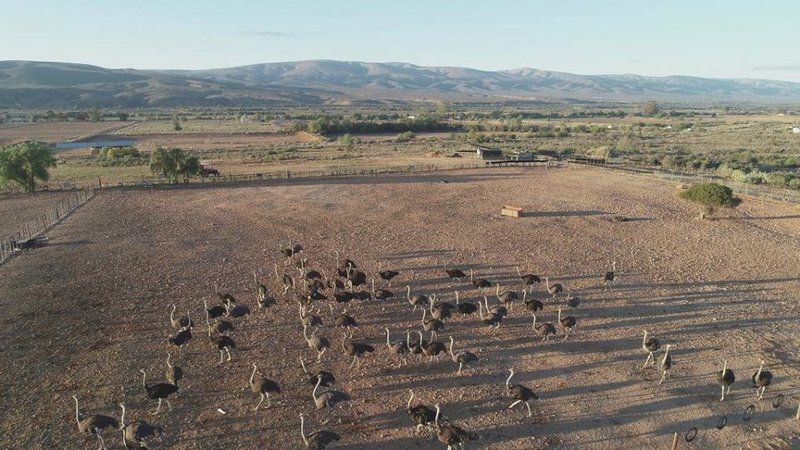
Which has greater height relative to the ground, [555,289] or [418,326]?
[555,289]

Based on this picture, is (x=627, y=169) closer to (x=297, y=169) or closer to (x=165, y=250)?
(x=297, y=169)

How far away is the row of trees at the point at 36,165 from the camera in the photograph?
38.4 m

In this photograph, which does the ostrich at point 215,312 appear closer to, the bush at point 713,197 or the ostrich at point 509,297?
the ostrich at point 509,297

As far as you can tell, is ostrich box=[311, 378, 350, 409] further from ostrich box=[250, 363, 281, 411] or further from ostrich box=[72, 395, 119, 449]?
ostrich box=[72, 395, 119, 449]

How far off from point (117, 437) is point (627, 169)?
156 feet

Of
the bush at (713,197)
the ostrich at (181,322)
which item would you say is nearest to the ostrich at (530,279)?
the ostrich at (181,322)

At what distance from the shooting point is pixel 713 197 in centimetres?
3045

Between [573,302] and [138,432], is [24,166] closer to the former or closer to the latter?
[138,432]

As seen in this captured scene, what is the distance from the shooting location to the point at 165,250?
25.2 meters

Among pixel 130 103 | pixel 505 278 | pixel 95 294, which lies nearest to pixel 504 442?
pixel 505 278

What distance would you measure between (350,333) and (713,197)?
23.6 metres

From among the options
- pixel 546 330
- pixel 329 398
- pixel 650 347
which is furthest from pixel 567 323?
pixel 329 398

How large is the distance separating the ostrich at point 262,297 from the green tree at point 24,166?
1109 inches

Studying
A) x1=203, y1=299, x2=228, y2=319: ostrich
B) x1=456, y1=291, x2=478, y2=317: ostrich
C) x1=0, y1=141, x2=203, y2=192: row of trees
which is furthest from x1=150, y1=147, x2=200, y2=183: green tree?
x1=456, y1=291, x2=478, y2=317: ostrich
